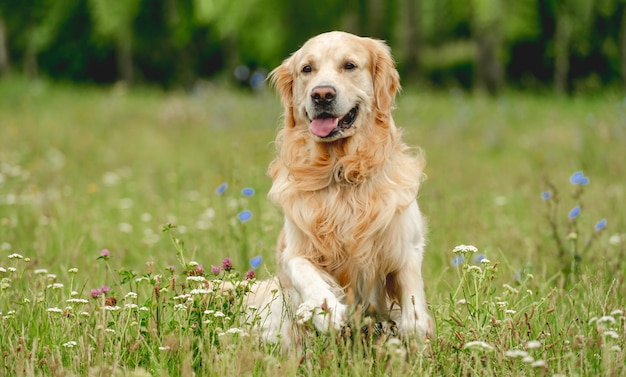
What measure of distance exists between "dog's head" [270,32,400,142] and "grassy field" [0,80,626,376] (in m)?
0.37

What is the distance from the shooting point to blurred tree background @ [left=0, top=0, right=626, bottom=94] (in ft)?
53.8

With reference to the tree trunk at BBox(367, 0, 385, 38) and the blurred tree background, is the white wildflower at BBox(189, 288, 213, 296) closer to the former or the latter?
the blurred tree background

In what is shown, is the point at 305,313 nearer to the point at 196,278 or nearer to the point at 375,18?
the point at 196,278

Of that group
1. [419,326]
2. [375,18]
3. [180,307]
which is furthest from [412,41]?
[180,307]

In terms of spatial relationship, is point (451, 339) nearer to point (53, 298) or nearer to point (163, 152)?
point (53, 298)

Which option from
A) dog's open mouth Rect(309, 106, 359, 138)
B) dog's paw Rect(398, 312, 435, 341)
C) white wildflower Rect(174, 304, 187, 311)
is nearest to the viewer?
white wildflower Rect(174, 304, 187, 311)

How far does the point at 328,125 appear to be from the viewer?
11.4 ft

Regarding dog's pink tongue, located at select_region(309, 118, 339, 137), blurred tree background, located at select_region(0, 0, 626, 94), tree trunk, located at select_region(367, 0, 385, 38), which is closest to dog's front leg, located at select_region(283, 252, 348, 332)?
dog's pink tongue, located at select_region(309, 118, 339, 137)

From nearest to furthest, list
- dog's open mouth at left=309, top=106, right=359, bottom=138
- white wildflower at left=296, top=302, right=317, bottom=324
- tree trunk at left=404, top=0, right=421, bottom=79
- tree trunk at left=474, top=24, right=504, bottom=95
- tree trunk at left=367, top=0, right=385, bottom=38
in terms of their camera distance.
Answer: white wildflower at left=296, top=302, right=317, bottom=324
dog's open mouth at left=309, top=106, right=359, bottom=138
tree trunk at left=367, top=0, right=385, bottom=38
tree trunk at left=474, top=24, right=504, bottom=95
tree trunk at left=404, top=0, right=421, bottom=79

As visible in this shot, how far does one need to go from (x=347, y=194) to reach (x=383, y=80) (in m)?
0.59

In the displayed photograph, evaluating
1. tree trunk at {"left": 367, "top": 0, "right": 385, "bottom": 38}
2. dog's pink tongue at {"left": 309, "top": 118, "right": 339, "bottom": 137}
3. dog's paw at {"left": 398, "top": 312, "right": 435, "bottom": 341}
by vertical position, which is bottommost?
A: dog's paw at {"left": 398, "top": 312, "right": 435, "bottom": 341}

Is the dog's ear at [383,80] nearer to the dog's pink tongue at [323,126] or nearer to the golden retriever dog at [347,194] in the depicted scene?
the golden retriever dog at [347,194]

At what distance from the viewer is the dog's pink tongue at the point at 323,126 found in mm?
3479

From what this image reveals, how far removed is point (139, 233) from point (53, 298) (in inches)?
93.3
